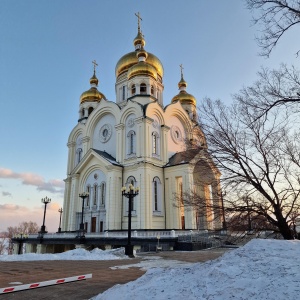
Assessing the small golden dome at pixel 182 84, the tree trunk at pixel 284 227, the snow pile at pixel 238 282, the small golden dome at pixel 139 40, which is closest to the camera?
the snow pile at pixel 238 282

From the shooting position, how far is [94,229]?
29062 mm

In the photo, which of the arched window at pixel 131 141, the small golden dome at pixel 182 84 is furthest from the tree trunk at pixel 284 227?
the small golden dome at pixel 182 84

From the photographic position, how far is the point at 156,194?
2753 centimetres

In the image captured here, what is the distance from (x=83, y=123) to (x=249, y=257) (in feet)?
112

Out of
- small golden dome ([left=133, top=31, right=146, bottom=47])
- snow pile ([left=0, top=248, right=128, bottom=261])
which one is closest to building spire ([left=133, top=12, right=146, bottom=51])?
small golden dome ([left=133, top=31, right=146, bottom=47])

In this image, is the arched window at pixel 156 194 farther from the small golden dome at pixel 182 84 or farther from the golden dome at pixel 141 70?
the small golden dome at pixel 182 84

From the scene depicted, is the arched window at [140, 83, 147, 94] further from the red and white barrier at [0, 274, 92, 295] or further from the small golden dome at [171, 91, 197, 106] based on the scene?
the red and white barrier at [0, 274, 92, 295]

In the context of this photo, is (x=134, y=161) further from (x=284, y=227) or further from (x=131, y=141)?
→ (x=284, y=227)

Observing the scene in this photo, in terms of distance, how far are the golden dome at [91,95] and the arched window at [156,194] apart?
58.2ft

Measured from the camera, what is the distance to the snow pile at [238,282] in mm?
4133

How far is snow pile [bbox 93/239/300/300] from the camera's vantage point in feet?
13.6

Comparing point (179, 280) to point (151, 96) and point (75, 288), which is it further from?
point (151, 96)

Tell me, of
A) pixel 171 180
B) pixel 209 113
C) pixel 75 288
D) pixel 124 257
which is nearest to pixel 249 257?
pixel 75 288

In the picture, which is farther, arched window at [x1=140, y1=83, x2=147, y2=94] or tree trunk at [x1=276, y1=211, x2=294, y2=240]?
Result: arched window at [x1=140, y1=83, x2=147, y2=94]
